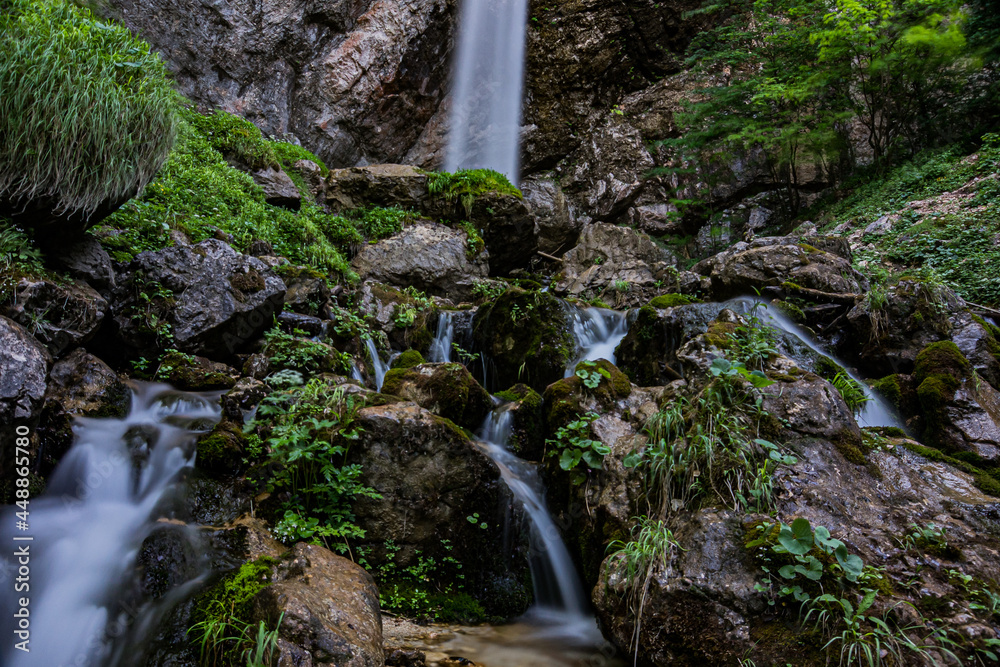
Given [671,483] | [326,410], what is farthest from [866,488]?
[326,410]

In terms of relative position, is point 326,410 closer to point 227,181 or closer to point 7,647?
point 7,647

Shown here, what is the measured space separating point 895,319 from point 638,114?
492 inches

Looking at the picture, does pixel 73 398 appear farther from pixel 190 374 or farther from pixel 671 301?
pixel 671 301

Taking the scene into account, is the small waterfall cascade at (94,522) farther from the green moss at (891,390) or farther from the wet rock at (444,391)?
the green moss at (891,390)

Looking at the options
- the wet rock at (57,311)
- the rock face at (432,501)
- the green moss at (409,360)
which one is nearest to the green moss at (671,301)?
the green moss at (409,360)

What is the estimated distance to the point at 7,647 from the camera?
2631 millimetres

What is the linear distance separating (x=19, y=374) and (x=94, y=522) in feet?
3.42

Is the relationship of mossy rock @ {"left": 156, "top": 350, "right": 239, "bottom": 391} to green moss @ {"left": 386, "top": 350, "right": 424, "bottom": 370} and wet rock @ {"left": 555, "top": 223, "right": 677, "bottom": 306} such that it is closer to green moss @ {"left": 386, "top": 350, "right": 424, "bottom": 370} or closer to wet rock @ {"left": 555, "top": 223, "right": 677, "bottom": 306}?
green moss @ {"left": 386, "top": 350, "right": 424, "bottom": 370}

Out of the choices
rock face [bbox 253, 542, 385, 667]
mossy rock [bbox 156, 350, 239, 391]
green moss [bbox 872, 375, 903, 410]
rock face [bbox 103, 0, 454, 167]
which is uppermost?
rock face [bbox 103, 0, 454, 167]

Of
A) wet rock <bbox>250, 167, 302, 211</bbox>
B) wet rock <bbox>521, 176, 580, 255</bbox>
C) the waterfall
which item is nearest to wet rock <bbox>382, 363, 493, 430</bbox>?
wet rock <bbox>250, 167, 302, 211</bbox>

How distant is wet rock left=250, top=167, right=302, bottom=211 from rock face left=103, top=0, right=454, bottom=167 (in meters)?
3.74

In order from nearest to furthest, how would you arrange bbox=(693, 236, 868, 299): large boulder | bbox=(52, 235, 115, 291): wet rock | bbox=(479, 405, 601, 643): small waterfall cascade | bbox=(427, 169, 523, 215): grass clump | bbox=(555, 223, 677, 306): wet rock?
bbox=(479, 405, 601, 643): small waterfall cascade
bbox=(52, 235, 115, 291): wet rock
bbox=(693, 236, 868, 299): large boulder
bbox=(427, 169, 523, 215): grass clump
bbox=(555, 223, 677, 306): wet rock

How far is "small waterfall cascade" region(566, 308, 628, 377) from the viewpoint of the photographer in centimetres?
746

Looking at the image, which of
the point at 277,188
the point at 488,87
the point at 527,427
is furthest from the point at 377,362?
the point at 488,87
